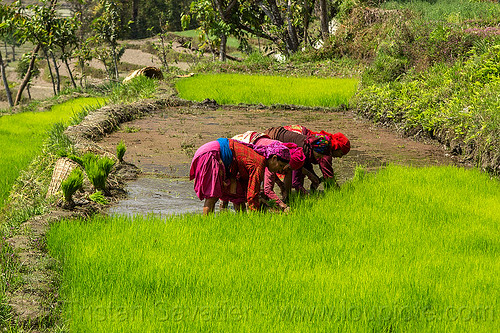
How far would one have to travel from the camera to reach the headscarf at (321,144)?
18.0 ft

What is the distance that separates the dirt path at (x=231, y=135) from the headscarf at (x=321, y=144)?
116cm

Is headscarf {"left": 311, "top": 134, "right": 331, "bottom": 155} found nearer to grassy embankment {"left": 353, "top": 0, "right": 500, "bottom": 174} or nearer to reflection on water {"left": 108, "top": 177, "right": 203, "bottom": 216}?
reflection on water {"left": 108, "top": 177, "right": 203, "bottom": 216}

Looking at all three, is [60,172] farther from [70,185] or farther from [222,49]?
[222,49]

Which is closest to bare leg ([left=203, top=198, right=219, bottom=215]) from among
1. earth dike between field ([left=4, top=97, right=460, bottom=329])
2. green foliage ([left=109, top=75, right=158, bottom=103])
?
earth dike between field ([left=4, top=97, right=460, bottom=329])

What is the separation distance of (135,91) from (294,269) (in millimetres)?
10646

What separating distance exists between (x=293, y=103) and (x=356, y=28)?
8.39 m

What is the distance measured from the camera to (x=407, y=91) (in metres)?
10.4

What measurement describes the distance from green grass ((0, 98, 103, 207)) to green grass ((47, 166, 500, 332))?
2.56 meters

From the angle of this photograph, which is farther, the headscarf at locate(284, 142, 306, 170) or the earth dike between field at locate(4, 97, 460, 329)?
the headscarf at locate(284, 142, 306, 170)

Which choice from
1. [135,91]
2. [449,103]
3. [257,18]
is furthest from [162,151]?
[257,18]

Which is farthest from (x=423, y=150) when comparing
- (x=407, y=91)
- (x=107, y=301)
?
(x=107, y=301)

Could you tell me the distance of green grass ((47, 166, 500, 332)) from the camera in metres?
3.01

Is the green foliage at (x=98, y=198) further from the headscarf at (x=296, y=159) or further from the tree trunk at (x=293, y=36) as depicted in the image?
the tree trunk at (x=293, y=36)

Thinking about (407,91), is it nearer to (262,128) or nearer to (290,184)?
(262,128)
